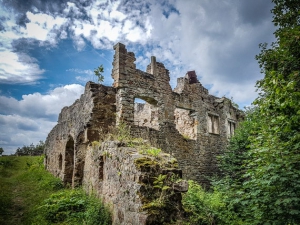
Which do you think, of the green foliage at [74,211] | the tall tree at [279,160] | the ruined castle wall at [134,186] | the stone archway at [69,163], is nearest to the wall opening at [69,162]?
the stone archway at [69,163]

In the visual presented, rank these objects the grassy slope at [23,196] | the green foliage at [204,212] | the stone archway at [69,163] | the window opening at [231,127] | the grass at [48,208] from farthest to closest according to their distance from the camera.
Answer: the window opening at [231,127], the stone archway at [69,163], the grassy slope at [23,196], the grass at [48,208], the green foliage at [204,212]

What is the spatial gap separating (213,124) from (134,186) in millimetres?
11981

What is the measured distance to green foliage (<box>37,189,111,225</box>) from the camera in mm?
5132

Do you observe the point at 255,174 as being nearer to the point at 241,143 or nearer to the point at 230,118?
the point at 241,143

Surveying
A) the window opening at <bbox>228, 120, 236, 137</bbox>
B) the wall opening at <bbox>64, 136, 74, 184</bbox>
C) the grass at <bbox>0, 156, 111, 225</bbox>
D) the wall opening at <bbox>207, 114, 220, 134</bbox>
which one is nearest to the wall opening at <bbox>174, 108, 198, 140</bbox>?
the wall opening at <bbox>207, 114, 220, 134</bbox>

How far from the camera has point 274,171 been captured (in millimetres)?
4312

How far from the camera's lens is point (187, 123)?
13.7 m

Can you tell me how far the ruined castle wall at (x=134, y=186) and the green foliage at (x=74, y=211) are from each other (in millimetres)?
286

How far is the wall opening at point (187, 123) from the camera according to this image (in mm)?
13289

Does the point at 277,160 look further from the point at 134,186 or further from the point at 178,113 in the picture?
the point at 178,113

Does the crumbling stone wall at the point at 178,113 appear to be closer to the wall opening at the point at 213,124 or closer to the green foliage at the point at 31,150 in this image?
the wall opening at the point at 213,124

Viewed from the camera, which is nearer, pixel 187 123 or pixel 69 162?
pixel 69 162

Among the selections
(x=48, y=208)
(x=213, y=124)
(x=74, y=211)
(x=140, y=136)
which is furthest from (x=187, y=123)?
(x=48, y=208)

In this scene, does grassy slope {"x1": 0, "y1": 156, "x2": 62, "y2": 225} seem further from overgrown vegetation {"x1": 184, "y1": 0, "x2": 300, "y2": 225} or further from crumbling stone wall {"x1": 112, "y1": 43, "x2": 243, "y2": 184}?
overgrown vegetation {"x1": 184, "y1": 0, "x2": 300, "y2": 225}
